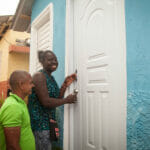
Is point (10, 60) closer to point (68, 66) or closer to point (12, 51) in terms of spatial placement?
point (12, 51)

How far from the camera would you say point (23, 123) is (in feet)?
5.16

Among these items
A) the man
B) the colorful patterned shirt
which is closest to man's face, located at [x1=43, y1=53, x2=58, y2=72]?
the colorful patterned shirt

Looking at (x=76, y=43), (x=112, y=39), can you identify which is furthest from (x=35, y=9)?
(x=112, y=39)

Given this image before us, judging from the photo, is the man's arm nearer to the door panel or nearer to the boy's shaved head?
the boy's shaved head

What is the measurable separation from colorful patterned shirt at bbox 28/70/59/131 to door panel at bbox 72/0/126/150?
50cm

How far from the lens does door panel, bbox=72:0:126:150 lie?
1960 millimetres

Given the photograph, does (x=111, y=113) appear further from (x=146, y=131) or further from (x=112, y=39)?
(x=112, y=39)

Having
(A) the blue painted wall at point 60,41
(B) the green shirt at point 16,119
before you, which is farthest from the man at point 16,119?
(A) the blue painted wall at point 60,41

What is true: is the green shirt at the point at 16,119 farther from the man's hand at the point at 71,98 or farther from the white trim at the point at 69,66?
the white trim at the point at 69,66

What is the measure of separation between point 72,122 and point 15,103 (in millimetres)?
1402

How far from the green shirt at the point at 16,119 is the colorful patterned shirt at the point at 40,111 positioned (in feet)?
1.55

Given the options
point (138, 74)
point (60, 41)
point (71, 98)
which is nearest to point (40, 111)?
point (71, 98)

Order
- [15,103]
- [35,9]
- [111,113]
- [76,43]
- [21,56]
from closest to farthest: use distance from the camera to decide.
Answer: [15,103] < [111,113] < [76,43] < [35,9] < [21,56]

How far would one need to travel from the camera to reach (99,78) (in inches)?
90.0
